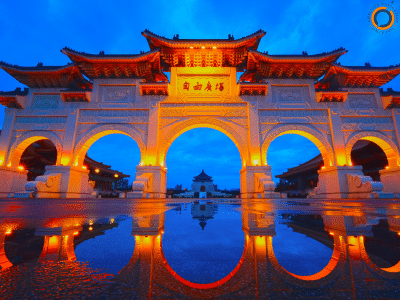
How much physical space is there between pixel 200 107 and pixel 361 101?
8721 millimetres

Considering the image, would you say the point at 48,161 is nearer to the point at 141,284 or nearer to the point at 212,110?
the point at 212,110

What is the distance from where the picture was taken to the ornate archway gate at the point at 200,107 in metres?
10.4

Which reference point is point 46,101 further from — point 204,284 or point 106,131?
point 204,284

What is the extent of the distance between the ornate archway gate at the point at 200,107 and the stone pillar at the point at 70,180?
0.20 feet

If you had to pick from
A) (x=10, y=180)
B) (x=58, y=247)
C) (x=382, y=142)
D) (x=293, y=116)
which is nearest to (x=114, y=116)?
(x=10, y=180)

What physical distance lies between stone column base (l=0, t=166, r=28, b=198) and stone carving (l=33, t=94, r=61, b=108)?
3.56m

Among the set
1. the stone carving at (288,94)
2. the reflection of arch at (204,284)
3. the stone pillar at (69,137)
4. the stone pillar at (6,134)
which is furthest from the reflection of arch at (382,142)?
the stone pillar at (6,134)

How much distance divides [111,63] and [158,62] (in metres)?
2.46

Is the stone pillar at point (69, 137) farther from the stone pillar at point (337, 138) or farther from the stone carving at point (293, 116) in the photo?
the stone pillar at point (337, 138)

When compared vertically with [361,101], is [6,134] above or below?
below

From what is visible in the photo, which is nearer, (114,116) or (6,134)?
(6,134)

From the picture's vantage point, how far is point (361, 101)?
1114 centimetres

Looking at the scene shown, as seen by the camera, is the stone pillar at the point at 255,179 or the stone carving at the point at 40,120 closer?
the stone pillar at the point at 255,179

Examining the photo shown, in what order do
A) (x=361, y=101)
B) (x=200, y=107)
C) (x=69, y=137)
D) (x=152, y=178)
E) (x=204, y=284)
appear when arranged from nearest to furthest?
(x=204, y=284)
(x=152, y=178)
(x=69, y=137)
(x=200, y=107)
(x=361, y=101)
